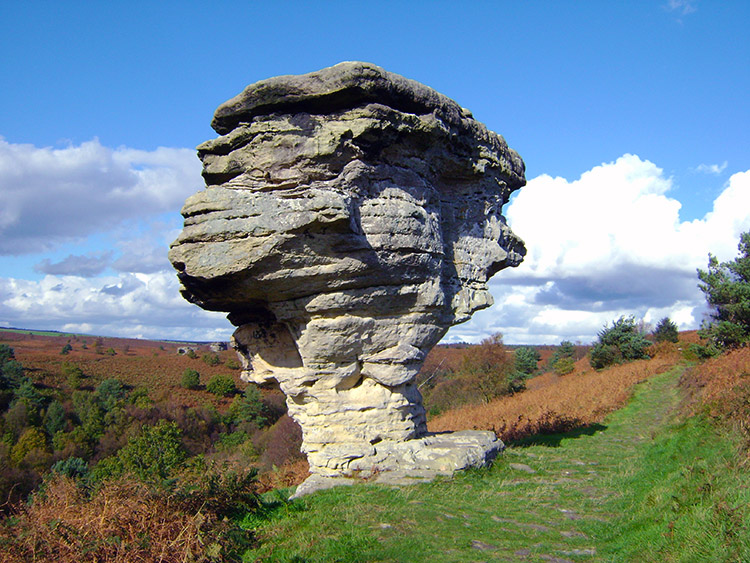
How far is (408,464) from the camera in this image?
10.8m

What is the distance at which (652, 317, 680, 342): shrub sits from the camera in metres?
44.0

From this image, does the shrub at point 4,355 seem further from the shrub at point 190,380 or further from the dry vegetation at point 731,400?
the dry vegetation at point 731,400

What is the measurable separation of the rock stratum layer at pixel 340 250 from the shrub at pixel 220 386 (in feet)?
175

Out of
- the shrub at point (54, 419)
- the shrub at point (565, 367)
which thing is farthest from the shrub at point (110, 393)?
the shrub at point (565, 367)

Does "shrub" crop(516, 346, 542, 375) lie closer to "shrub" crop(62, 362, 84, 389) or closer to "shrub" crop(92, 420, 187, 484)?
"shrub" crop(92, 420, 187, 484)

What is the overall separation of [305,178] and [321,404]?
4.96m

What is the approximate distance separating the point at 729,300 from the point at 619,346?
14.1m

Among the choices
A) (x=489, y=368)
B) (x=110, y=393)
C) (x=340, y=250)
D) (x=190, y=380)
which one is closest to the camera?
(x=340, y=250)

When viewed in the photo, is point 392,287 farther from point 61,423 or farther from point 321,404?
point 61,423

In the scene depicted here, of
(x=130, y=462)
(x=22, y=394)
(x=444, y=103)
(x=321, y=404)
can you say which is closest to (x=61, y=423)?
(x=22, y=394)

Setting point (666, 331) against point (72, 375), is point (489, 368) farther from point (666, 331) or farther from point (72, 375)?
point (72, 375)

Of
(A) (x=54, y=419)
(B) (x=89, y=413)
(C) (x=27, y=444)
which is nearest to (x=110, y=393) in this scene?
(B) (x=89, y=413)

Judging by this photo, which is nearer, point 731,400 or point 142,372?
point 731,400

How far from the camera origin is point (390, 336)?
11.5 meters
